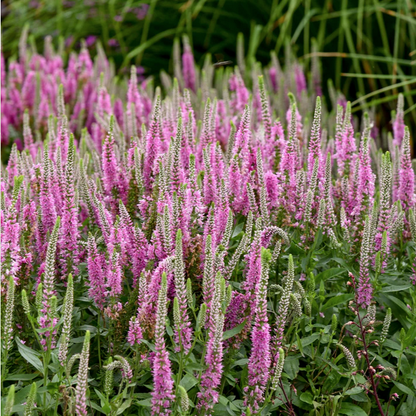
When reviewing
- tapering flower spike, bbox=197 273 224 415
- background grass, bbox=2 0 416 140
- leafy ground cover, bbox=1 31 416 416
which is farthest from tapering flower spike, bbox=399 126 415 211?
background grass, bbox=2 0 416 140

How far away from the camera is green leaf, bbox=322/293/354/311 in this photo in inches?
94.0

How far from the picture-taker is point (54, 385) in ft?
6.36

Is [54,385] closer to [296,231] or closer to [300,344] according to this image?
[300,344]

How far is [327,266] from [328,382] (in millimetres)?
561

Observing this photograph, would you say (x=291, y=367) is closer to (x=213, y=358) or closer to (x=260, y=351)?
(x=260, y=351)

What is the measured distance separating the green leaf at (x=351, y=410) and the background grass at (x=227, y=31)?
4.40 m

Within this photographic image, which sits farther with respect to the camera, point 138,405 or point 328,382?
point 328,382

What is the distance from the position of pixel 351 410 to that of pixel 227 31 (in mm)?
5726

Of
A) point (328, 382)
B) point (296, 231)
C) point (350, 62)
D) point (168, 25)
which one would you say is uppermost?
point (168, 25)

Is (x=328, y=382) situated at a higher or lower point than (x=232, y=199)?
lower

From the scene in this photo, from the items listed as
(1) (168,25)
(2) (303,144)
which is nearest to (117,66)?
(1) (168,25)

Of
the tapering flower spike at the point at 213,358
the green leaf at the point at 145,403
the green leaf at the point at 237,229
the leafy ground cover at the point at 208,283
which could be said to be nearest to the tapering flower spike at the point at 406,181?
the leafy ground cover at the point at 208,283

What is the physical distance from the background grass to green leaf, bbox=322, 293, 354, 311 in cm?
417

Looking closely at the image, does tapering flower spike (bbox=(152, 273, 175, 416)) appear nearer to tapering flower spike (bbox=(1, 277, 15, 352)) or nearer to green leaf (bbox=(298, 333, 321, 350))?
tapering flower spike (bbox=(1, 277, 15, 352))
